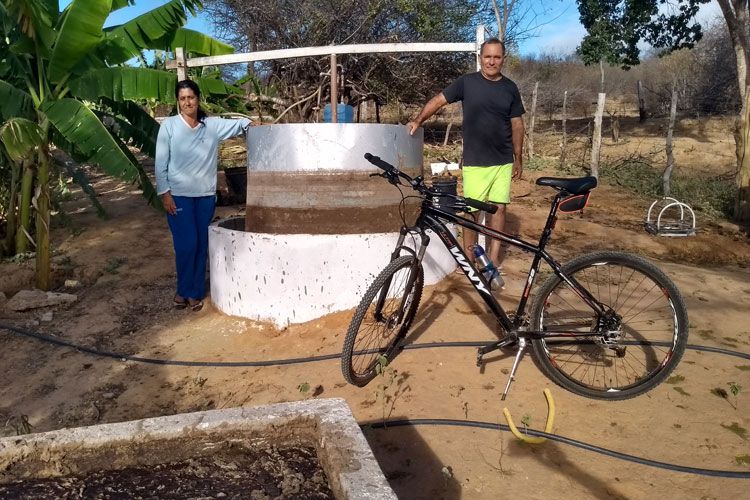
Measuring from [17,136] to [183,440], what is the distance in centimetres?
406

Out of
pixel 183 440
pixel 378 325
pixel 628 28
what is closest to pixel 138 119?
pixel 378 325

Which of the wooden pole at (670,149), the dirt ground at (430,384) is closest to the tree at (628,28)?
the wooden pole at (670,149)

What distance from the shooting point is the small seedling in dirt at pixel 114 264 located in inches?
255

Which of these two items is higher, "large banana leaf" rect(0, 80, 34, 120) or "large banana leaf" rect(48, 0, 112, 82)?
"large banana leaf" rect(48, 0, 112, 82)

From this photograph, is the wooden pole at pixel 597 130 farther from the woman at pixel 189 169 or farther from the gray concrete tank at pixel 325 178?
the woman at pixel 189 169

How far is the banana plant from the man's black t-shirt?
3437 mm

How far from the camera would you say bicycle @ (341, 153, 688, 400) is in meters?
3.14

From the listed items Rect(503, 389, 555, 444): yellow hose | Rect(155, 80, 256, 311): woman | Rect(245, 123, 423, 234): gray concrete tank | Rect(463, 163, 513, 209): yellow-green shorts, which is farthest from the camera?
Rect(155, 80, 256, 311): woman

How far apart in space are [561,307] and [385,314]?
1079mm

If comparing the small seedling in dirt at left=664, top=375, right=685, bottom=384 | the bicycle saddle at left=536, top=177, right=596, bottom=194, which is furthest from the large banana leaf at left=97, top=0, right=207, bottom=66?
the small seedling in dirt at left=664, top=375, right=685, bottom=384

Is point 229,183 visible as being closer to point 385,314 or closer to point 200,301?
point 200,301

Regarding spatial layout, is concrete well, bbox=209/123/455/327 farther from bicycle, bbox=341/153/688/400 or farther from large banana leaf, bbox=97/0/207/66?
large banana leaf, bbox=97/0/207/66

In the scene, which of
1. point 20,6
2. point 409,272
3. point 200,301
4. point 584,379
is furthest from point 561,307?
point 20,6

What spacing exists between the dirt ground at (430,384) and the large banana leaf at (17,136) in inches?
63.0
